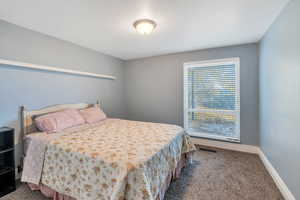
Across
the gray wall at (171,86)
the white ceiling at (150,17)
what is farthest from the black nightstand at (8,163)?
the gray wall at (171,86)

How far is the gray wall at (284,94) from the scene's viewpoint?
5.14 ft

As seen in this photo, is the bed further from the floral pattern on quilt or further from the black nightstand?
the black nightstand

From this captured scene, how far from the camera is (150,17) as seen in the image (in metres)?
2.02

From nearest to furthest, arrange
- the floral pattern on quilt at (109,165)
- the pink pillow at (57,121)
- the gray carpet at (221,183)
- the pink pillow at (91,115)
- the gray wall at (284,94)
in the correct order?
the floral pattern on quilt at (109,165) < the gray wall at (284,94) < the gray carpet at (221,183) < the pink pillow at (57,121) < the pink pillow at (91,115)

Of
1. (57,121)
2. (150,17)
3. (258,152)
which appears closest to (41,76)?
(57,121)

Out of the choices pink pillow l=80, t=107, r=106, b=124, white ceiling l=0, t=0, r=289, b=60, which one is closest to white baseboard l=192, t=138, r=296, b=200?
white ceiling l=0, t=0, r=289, b=60

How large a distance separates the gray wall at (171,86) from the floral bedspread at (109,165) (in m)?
1.97

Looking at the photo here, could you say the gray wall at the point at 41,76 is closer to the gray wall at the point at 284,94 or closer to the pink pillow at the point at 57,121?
the pink pillow at the point at 57,121

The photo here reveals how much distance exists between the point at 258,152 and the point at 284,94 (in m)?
1.76

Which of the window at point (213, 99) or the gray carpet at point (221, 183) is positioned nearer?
the gray carpet at point (221, 183)

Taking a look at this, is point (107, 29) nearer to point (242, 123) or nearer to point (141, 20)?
point (141, 20)

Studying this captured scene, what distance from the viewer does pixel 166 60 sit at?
13.1ft

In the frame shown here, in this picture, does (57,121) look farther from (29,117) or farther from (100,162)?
(100,162)

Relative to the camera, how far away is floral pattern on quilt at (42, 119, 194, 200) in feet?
4.19
